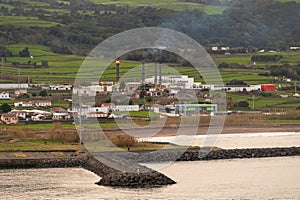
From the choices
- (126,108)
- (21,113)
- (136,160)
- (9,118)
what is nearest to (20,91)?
(126,108)

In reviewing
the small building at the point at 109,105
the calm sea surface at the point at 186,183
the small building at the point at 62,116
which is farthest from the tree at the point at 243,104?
the calm sea surface at the point at 186,183

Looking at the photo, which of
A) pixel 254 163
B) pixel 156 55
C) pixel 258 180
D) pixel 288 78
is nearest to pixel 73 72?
pixel 156 55

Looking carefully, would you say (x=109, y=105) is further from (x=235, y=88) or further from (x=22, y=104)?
(x=235, y=88)

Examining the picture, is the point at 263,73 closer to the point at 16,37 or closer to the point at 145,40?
the point at 145,40

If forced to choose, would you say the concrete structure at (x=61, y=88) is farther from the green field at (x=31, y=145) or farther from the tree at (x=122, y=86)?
the green field at (x=31, y=145)

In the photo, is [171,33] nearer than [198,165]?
No

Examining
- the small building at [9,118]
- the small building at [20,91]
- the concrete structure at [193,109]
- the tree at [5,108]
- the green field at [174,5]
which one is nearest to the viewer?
the small building at [9,118]
